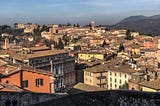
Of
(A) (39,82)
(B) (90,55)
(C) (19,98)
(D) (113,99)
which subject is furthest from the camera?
(B) (90,55)

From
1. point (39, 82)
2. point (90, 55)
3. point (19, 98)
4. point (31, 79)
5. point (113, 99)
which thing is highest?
point (113, 99)

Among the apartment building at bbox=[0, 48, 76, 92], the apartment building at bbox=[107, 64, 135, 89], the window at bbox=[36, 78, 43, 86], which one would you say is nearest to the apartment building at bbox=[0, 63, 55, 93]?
the window at bbox=[36, 78, 43, 86]

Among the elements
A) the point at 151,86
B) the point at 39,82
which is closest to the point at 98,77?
the point at 151,86

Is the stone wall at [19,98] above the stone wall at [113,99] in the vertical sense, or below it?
below

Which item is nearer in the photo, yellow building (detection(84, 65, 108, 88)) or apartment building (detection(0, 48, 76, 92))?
apartment building (detection(0, 48, 76, 92))

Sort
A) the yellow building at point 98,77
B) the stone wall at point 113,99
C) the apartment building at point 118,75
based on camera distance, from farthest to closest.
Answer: the yellow building at point 98,77, the apartment building at point 118,75, the stone wall at point 113,99

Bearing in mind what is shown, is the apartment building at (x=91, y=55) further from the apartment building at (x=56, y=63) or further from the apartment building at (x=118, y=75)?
the apartment building at (x=118, y=75)

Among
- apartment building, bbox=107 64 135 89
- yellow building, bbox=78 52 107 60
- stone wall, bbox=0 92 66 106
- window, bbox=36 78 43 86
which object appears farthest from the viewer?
yellow building, bbox=78 52 107 60

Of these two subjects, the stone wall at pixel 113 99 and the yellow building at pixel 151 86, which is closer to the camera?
the stone wall at pixel 113 99

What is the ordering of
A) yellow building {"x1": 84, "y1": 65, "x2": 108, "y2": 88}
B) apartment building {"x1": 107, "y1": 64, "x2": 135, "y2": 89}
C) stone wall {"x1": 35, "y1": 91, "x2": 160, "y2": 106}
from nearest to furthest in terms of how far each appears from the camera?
1. stone wall {"x1": 35, "y1": 91, "x2": 160, "y2": 106}
2. apartment building {"x1": 107, "y1": 64, "x2": 135, "y2": 89}
3. yellow building {"x1": 84, "y1": 65, "x2": 108, "y2": 88}

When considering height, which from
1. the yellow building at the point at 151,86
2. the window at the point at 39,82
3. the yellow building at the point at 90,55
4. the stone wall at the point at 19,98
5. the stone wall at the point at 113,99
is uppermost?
the stone wall at the point at 113,99

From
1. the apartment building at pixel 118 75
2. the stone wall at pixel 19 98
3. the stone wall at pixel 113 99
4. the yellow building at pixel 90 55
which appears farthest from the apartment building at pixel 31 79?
the yellow building at pixel 90 55

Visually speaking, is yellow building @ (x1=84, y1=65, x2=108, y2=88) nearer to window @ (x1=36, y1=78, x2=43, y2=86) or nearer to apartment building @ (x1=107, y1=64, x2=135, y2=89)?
apartment building @ (x1=107, y1=64, x2=135, y2=89)

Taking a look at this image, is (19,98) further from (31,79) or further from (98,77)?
(98,77)
